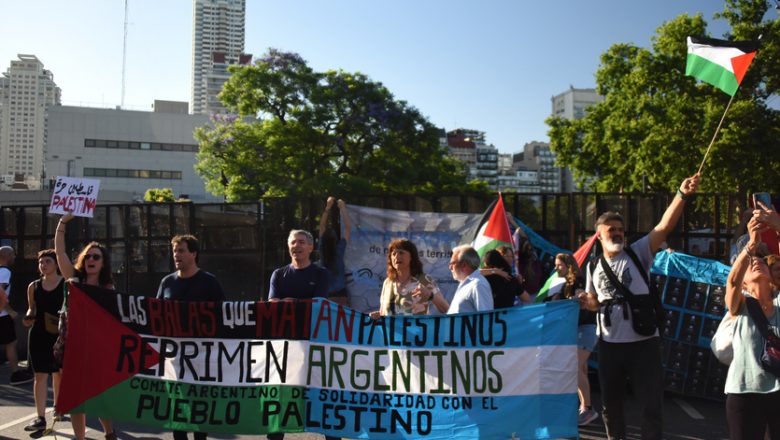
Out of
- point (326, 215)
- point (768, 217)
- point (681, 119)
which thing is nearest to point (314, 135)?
point (681, 119)

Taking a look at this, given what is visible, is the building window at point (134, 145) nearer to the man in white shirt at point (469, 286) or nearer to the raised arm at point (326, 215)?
the raised arm at point (326, 215)

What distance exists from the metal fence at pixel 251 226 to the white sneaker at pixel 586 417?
3507 millimetres

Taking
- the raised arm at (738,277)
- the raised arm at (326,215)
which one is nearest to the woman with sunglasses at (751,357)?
the raised arm at (738,277)

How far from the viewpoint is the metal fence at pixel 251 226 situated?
412 inches

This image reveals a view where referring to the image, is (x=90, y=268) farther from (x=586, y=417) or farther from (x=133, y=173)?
(x=133, y=173)

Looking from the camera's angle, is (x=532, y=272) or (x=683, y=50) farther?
(x=683, y=50)

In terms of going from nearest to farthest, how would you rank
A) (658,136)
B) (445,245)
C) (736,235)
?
(736,235) → (445,245) → (658,136)

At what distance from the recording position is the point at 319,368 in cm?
576

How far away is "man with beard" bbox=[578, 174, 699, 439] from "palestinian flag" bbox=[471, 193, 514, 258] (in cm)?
341

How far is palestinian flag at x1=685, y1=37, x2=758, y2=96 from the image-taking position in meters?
6.25

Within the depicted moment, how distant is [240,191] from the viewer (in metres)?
37.1

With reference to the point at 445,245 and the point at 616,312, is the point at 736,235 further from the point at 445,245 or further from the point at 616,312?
the point at 616,312

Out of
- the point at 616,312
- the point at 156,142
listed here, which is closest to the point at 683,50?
the point at 616,312

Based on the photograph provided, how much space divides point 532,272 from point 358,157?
2877cm
